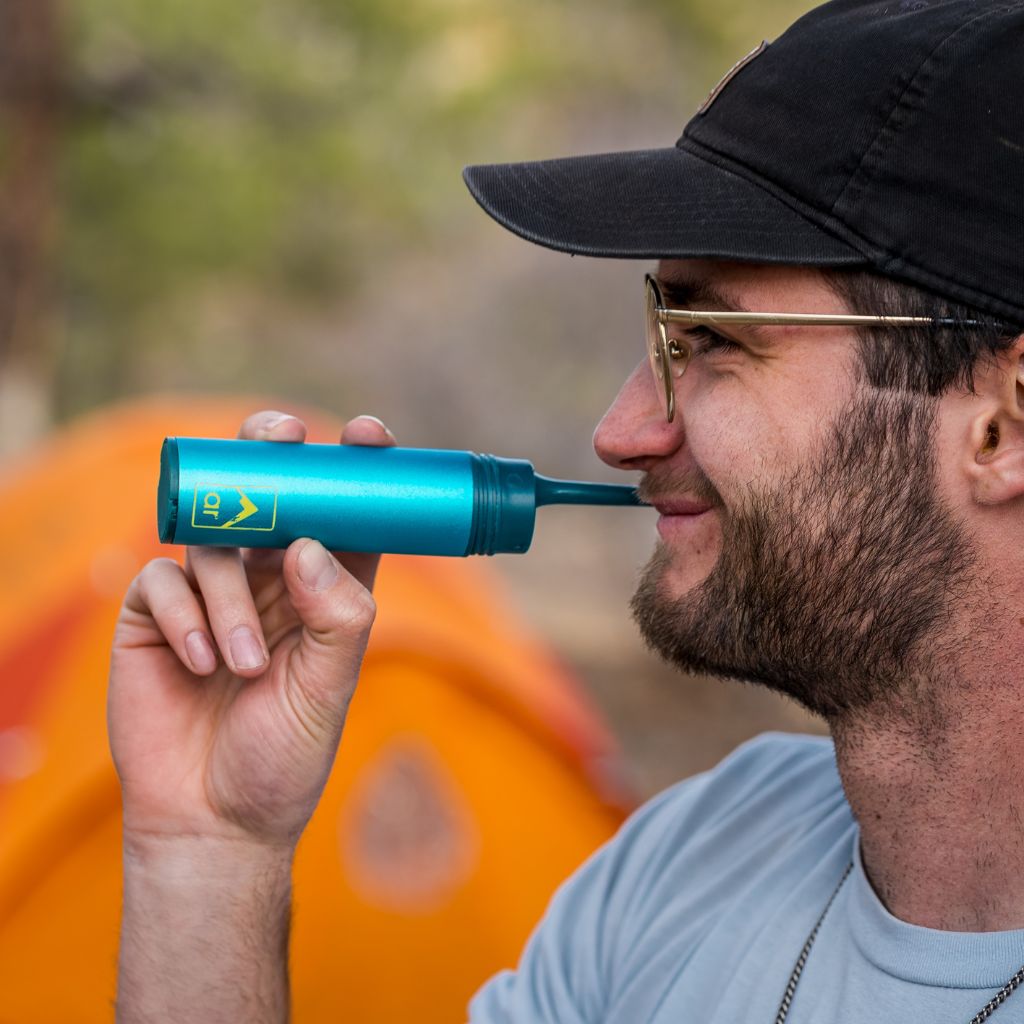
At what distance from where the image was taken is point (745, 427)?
163cm

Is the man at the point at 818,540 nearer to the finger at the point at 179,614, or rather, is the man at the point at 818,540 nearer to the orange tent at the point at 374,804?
the finger at the point at 179,614

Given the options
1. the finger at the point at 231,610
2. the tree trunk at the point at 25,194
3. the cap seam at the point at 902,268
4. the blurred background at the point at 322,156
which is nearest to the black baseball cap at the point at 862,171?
the cap seam at the point at 902,268

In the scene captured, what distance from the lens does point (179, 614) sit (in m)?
1.81

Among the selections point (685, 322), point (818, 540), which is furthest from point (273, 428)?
point (818, 540)

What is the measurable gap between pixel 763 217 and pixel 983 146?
9.6 inches

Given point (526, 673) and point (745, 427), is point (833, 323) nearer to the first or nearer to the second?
point (745, 427)

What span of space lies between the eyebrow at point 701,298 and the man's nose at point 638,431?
0.37 ft

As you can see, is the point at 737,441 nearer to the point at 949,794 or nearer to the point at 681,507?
the point at 681,507

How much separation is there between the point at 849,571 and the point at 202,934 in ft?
3.19

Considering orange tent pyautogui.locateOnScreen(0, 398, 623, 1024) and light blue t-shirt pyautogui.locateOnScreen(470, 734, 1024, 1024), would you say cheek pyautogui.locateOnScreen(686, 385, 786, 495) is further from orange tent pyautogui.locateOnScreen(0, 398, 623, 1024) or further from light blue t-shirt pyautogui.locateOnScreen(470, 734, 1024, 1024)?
orange tent pyautogui.locateOnScreen(0, 398, 623, 1024)

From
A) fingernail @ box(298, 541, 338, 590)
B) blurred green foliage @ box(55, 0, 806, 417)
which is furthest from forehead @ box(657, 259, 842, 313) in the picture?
blurred green foliage @ box(55, 0, 806, 417)

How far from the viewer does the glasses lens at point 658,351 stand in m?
1.69

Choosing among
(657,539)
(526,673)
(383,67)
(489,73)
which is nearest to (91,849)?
(526,673)

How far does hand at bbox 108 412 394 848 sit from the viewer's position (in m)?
1.74
